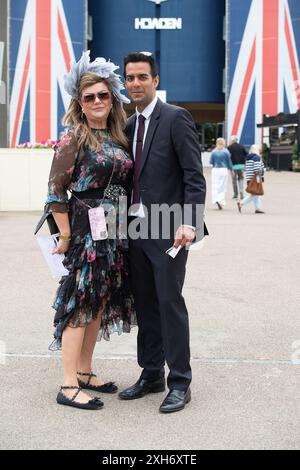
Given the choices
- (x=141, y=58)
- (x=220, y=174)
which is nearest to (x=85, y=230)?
(x=141, y=58)

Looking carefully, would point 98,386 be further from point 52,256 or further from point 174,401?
point 52,256

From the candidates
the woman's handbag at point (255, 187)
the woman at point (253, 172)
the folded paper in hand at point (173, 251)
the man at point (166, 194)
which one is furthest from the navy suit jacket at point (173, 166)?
the woman at point (253, 172)

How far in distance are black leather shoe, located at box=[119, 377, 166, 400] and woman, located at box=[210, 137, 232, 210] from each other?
43.2 ft

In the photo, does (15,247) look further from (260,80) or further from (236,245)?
(260,80)

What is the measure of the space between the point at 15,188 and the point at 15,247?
580cm

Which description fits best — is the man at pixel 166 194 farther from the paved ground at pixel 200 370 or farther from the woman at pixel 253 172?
the woman at pixel 253 172

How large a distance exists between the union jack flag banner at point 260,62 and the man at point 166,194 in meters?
42.3

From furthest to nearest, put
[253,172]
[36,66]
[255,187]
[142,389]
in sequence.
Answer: [36,66], [253,172], [255,187], [142,389]

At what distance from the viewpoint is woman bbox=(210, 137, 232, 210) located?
57.2 ft

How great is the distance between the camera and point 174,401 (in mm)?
4051

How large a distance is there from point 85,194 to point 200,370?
145 centimetres

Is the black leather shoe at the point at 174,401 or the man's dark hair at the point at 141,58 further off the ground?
the man's dark hair at the point at 141,58

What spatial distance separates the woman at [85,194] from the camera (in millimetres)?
4074
